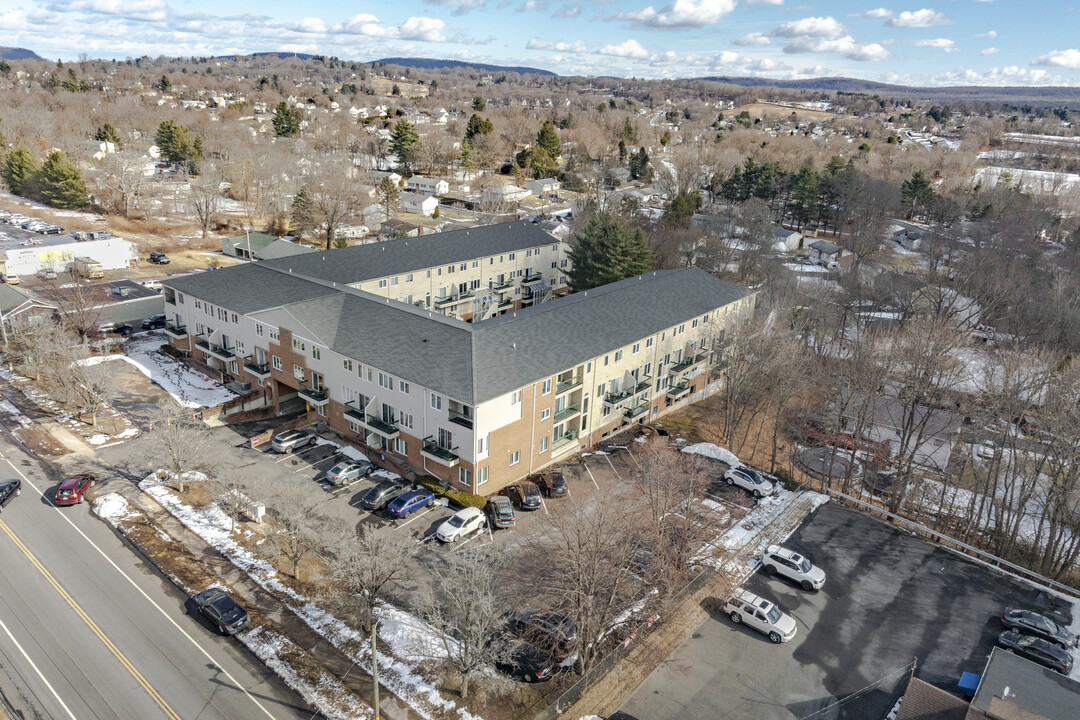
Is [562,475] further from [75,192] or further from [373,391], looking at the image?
[75,192]

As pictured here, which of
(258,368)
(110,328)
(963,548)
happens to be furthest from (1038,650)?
(110,328)

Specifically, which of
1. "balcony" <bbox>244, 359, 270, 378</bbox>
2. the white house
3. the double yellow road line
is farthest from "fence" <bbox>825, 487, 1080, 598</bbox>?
the white house

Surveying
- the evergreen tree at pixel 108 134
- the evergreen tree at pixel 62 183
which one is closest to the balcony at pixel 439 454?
the evergreen tree at pixel 62 183

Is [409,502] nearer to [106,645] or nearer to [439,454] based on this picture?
[439,454]

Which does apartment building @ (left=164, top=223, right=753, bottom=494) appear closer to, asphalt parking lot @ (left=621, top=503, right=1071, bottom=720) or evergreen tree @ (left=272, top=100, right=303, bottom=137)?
asphalt parking lot @ (left=621, top=503, right=1071, bottom=720)

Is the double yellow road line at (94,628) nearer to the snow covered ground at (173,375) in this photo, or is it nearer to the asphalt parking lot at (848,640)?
the snow covered ground at (173,375)
